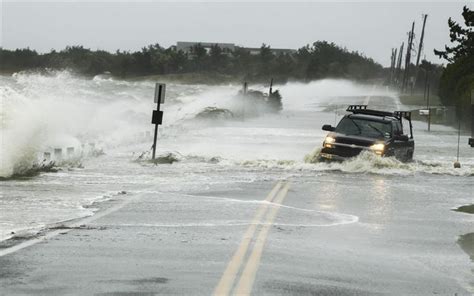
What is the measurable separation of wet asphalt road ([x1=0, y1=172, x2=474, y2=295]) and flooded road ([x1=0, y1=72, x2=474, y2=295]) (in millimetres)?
25

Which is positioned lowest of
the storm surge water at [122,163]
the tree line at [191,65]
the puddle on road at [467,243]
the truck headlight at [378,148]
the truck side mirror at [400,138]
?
the storm surge water at [122,163]

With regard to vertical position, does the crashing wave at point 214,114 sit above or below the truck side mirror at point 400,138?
below

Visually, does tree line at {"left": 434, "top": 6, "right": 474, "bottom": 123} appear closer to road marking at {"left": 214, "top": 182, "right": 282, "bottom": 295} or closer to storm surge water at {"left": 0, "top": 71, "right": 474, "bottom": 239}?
storm surge water at {"left": 0, "top": 71, "right": 474, "bottom": 239}

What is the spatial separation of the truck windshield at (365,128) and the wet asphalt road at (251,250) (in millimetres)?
7177

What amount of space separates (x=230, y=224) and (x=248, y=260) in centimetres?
306

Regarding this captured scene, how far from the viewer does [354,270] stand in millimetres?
8969

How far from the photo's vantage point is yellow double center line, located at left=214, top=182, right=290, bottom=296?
776 cm

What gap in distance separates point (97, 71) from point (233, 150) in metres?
134

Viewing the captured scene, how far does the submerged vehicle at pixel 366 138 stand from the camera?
23.1m

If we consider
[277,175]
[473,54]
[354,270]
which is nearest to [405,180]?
[277,175]

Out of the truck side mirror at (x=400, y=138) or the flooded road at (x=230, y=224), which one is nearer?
the flooded road at (x=230, y=224)

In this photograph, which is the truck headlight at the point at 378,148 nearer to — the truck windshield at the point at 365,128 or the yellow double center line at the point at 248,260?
the truck windshield at the point at 365,128

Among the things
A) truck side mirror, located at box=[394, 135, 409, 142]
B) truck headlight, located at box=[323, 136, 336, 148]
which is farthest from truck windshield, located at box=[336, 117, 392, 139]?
truck headlight, located at box=[323, 136, 336, 148]

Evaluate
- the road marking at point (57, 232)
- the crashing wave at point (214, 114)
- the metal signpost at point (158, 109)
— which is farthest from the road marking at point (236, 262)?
the crashing wave at point (214, 114)
